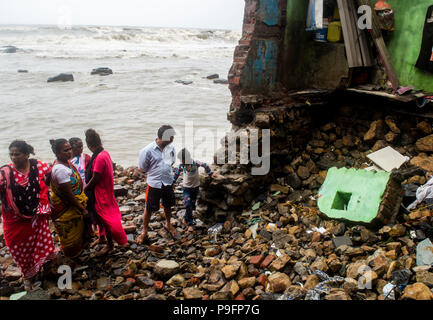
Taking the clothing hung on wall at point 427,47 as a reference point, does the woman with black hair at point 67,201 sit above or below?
below

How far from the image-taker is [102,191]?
408 cm

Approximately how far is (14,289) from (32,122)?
9.49m

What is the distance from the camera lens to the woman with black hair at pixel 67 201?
366 centimetres

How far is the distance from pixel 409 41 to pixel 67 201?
5.14 meters

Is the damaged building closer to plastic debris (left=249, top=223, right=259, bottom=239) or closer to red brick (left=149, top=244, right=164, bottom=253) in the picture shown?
plastic debris (left=249, top=223, right=259, bottom=239)

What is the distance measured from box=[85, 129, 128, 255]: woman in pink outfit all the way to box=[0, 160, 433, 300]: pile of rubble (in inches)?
13.2

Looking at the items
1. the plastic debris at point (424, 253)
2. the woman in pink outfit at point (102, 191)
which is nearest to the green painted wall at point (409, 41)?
the plastic debris at point (424, 253)

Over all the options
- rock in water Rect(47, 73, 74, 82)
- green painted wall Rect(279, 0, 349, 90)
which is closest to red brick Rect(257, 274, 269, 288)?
green painted wall Rect(279, 0, 349, 90)

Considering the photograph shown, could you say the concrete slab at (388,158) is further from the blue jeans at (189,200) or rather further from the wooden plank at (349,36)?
the blue jeans at (189,200)

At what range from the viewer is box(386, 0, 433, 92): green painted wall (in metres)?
4.75

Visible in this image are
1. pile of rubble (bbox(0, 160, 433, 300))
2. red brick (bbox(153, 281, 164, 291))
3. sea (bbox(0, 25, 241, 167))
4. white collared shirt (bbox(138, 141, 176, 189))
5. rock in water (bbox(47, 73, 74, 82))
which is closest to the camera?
pile of rubble (bbox(0, 160, 433, 300))

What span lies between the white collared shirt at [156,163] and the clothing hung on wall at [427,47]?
3.81 meters
